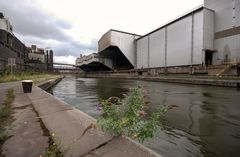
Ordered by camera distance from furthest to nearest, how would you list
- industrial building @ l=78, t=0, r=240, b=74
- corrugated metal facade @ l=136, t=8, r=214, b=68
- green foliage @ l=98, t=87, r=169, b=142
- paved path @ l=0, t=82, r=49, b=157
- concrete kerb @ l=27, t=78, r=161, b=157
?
corrugated metal facade @ l=136, t=8, r=214, b=68, industrial building @ l=78, t=0, r=240, b=74, green foliage @ l=98, t=87, r=169, b=142, paved path @ l=0, t=82, r=49, b=157, concrete kerb @ l=27, t=78, r=161, b=157

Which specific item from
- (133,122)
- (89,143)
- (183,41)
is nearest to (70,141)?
(89,143)

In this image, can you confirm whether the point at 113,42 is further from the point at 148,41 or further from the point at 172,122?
the point at 172,122

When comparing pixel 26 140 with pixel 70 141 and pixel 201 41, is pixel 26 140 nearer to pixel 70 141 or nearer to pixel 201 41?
pixel 70 141

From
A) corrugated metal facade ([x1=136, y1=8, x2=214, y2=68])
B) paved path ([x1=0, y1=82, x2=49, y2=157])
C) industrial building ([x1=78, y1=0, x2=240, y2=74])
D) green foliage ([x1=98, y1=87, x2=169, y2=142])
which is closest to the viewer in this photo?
paved path ([x1=0, y1=82, x2=49, y2=157])

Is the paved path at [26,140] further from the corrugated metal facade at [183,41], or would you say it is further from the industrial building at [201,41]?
the corrugated metal facade at [183,41]

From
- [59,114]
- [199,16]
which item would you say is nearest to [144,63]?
[199,16]

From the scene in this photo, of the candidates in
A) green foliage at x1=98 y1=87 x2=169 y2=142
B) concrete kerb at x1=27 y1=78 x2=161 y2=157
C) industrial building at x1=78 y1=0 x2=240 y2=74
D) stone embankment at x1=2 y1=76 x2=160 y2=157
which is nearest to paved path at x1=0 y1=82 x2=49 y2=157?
stone embankment at x1=2 y1=76 x2=160 y2=157

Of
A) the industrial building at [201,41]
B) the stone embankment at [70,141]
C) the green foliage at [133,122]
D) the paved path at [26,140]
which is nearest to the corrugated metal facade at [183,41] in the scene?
the industrial building at [201,41]

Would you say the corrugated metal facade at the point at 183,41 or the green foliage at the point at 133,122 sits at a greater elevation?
the corrugated metal facade at the point at 183,41

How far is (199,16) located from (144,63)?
2264 cm

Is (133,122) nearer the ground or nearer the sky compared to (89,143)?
nearer the sky

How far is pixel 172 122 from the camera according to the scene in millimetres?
6582

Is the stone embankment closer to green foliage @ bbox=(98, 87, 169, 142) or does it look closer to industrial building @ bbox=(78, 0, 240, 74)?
green foliage @ bbox=(98, 87, 169, 142)

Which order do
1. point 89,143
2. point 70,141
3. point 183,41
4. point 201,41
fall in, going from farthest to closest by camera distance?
point 183,41 < point 201,41 < point 70,141 < point 89,143
